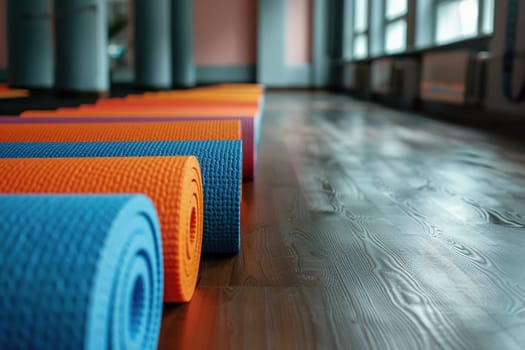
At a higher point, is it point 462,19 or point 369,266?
point 462,19

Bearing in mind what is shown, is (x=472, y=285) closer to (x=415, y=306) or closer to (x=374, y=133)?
(x=415, y=306)

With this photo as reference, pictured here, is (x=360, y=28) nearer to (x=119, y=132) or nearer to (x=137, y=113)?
(x=137, y=113)

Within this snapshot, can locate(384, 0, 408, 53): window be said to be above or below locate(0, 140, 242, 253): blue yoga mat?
→ above

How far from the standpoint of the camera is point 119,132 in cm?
204

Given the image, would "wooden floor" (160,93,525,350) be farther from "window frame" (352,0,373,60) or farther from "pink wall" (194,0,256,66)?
"pink wall" (194,0,256,66)

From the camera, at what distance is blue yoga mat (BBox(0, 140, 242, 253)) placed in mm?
1523

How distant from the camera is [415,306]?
1.22 meters

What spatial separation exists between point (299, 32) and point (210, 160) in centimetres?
1528

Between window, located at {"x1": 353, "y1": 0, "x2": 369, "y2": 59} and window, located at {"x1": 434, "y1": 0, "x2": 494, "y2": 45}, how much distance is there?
5.02m

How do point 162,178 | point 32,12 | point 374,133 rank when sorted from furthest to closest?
point 32,12
point 374,133
point 162,178

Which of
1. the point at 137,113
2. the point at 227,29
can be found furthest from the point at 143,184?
the point at 227,29

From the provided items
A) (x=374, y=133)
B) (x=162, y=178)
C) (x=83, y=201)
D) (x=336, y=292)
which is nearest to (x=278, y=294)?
(x=336, y=292)

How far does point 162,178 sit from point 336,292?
0.42m

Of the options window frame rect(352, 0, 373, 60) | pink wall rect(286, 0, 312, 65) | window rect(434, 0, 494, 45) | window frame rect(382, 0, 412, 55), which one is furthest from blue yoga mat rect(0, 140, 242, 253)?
pink wall rect(286, 0, 312, 65)
